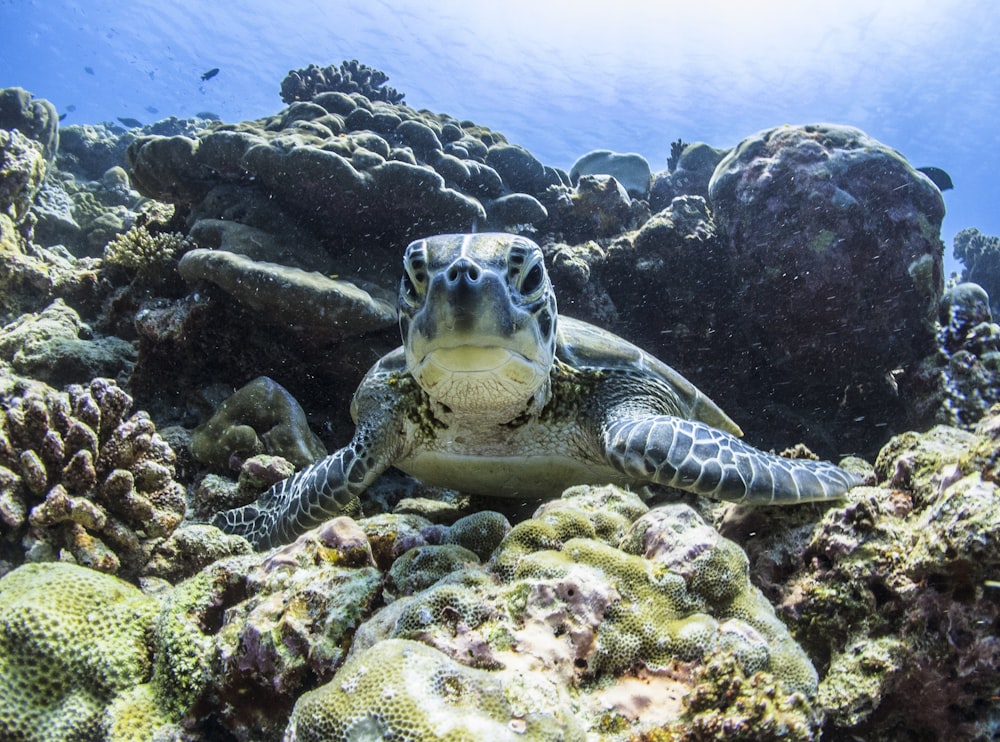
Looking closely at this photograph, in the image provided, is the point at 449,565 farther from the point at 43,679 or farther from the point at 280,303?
the point at 280,303

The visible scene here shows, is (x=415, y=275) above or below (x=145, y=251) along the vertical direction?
above

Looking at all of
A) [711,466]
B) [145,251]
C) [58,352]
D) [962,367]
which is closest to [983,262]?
[962,367]

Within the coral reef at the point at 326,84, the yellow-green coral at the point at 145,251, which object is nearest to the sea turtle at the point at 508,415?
the yellow-green coral at the point at 145,251

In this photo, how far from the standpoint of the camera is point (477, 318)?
2369mm

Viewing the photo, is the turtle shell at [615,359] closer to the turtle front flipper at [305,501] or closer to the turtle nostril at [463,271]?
the turtle nostril at [463,271]

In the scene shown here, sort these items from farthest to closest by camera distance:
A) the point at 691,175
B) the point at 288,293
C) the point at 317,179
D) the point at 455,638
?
1. the point at 691,175
2. the point at 317,179
3. the point at 288,293
4. the point at 455,638

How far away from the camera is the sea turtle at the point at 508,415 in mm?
2438

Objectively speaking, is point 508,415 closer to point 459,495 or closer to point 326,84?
point 459,495

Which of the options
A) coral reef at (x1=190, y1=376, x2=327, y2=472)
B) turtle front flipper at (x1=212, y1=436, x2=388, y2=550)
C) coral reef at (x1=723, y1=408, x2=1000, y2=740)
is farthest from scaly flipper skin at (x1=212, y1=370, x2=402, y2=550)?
coral reef at (x1=723, y1=408, x2=1000, y2=740)

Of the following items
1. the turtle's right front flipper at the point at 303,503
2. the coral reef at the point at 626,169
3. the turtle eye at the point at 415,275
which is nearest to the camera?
the turtle eye at the point at 415,275

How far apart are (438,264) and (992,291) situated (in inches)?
740

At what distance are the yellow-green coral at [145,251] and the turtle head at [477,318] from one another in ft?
12.2

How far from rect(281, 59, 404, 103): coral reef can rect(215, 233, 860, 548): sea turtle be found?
8.49 metres

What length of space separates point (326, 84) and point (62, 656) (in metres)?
10.9
